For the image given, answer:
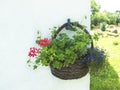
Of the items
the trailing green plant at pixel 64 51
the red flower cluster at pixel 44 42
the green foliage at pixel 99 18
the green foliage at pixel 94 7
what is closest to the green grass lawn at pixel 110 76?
the trailing green plant at pixel 64 51

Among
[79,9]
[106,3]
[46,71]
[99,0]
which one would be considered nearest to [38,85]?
[46,71]

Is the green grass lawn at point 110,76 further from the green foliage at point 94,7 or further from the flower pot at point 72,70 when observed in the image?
the green foliage at point 94,7

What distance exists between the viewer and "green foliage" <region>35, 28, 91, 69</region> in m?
2.12

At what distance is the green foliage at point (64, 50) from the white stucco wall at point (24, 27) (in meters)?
0.20

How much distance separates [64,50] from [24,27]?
0.42 meters

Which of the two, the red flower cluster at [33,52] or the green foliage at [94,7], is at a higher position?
the red flower cluster at [33,52]

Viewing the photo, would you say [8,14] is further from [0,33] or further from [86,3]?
[86,3]

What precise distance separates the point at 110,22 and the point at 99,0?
3.04ft

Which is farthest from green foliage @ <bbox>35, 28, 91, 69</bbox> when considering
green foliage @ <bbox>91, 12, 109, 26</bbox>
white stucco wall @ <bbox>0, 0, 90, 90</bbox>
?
green foliage @ <bbox>91, 12, 109, 26</bbox>

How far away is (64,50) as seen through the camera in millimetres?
2164

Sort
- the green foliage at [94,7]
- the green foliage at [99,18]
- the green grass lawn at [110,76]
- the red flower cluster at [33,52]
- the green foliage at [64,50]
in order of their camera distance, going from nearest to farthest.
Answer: the green foliage at [64,50], the red flower cluster at [33,52], the green grass lawn at [110,76], the green foliage at [99,18], the green foliage at [94,7]

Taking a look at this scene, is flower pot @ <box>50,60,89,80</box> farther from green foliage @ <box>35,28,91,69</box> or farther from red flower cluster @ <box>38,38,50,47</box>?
red flower cluster @ <box>38,38,50,47</box>

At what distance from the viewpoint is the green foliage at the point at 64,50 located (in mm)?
2121

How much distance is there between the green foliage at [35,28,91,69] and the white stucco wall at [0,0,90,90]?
197 millimetres
